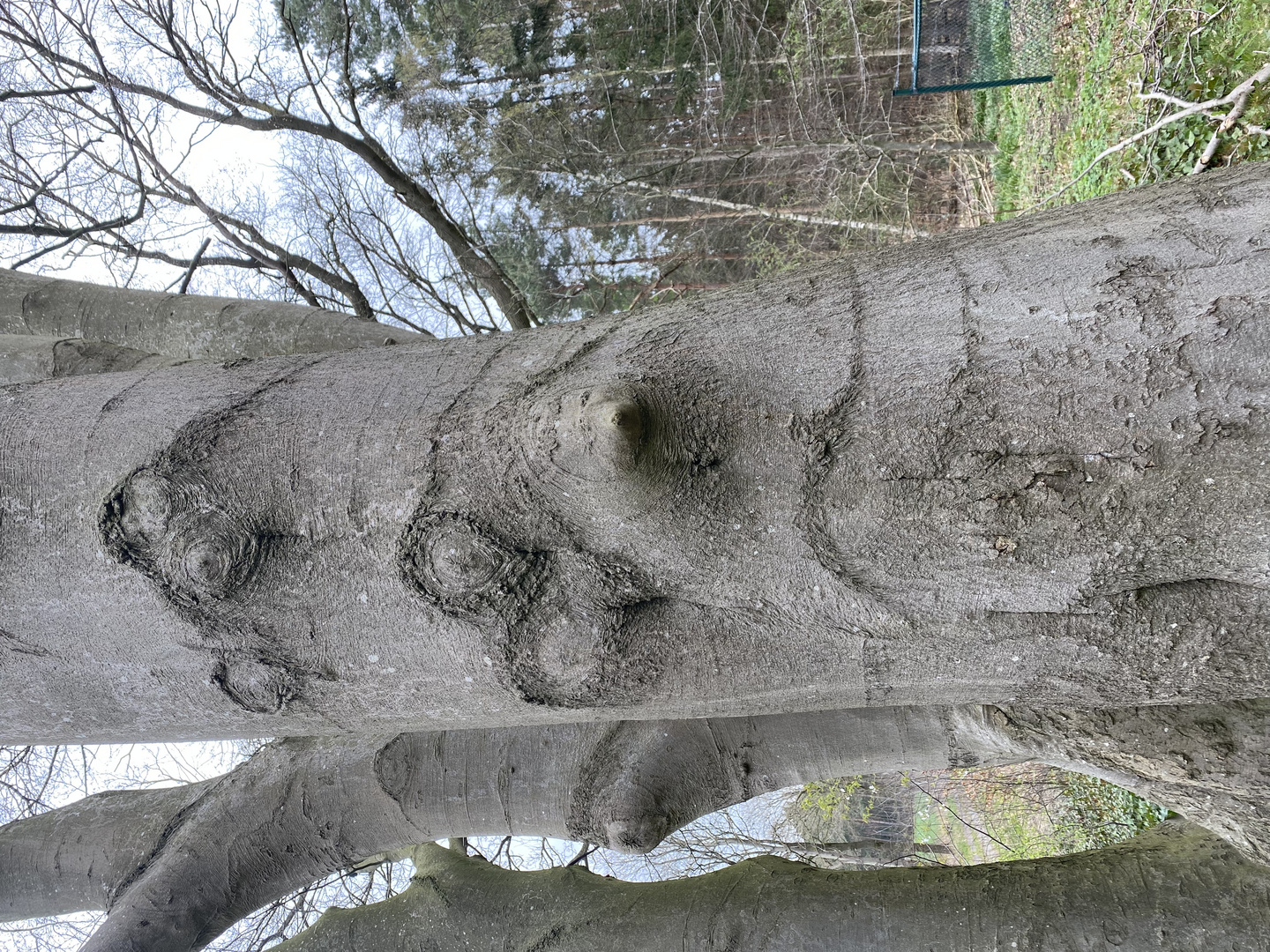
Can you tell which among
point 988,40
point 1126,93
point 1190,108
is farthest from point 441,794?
point 988,40

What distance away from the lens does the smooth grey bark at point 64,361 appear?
1923 mm

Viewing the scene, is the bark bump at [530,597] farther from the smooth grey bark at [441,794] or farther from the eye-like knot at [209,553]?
the smooth grey bark at [441,794]

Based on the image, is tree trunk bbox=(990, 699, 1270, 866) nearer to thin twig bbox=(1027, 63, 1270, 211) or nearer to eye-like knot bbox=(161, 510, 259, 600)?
eye-like knot bbox=(161, 510, 259, 600)

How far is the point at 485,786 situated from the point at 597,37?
735cm

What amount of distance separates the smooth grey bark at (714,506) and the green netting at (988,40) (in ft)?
17.8

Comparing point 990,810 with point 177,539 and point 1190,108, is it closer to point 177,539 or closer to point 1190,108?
point 1190,108

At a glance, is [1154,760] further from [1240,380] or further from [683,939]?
[683,939]

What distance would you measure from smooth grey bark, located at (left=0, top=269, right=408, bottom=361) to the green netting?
4750mm

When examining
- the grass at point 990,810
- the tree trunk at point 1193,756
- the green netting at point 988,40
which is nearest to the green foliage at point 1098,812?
the grass at point 990,810

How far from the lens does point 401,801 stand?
214 centimetres

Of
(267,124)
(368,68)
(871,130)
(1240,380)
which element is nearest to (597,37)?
(368,68)

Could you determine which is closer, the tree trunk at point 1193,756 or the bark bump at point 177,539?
the bark bump at point 177,539

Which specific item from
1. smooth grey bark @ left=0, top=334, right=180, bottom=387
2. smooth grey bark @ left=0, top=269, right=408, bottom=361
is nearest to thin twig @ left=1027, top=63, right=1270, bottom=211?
smooth grey bark @ left=0, top=269, right=408, bottom=361

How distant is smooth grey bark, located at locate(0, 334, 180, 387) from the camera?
→ 192cm
